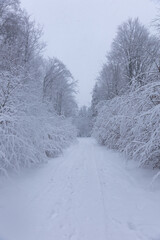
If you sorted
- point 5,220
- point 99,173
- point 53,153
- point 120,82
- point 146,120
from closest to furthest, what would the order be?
1. point 5,220
2. point 146,120
3. point 99,173
4. point 53,153
5. point 120,82

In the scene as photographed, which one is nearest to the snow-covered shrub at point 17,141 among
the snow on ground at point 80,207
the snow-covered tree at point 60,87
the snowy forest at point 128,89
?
the snow on ground at point 80,207

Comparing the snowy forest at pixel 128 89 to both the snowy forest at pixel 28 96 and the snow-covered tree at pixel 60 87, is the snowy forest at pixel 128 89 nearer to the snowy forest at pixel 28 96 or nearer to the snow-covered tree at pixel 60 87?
A: the snowy forest at pixel 28 96

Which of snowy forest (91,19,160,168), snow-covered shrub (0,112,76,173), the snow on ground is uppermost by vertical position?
snowy forest (91,19,160,168)

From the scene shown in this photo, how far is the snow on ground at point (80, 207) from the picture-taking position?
2193mm

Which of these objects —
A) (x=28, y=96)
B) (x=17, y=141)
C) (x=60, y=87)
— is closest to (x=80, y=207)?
(x=17, y=141)

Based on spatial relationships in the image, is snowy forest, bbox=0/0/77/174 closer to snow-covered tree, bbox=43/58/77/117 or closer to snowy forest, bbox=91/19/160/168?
snow-covered tree, bbox=43/58/77/117

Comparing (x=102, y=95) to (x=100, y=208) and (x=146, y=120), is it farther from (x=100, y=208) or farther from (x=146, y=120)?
(x=100, y=208)

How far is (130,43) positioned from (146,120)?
12827 millimetres

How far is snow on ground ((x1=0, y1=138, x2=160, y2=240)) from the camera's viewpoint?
2193 millimetres

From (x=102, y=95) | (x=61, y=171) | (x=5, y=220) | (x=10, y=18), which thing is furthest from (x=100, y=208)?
(x=102, y=95)

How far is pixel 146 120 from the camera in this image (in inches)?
163

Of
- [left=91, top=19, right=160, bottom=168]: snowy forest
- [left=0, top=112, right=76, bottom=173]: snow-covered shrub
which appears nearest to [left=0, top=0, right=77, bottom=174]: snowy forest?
[left=0, top=112, right=76, bottom=173]: snow-covered shrub

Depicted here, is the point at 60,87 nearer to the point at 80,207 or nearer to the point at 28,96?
the point at 28,96

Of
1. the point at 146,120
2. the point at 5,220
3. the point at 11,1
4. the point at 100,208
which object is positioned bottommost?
the point at 5,220
